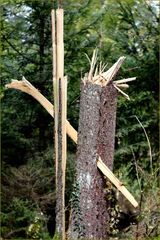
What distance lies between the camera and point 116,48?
631 cm

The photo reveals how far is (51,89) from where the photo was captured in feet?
19.0

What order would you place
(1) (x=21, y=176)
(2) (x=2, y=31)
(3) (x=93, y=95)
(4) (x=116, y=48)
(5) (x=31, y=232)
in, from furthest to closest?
(4) (x=116, y=48), (2) (x=2, y=31), (1) (x=21, y=176), (5) (x=31, y=232), (3) (x=93, y=95)

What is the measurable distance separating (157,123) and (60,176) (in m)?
2.75

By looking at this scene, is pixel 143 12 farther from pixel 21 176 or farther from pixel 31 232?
pixel 31 232

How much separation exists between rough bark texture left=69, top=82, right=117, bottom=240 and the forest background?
1.83 m

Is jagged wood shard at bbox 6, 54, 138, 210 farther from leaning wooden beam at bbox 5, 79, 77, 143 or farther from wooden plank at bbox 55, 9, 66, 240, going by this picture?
wooden plank at bbox 55, 9, 66, 240

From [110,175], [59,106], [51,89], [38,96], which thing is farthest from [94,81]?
[51,89]

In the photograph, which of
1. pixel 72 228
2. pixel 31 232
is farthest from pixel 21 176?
pixel 72 228

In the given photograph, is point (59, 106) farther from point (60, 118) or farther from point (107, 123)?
point (107, 123)

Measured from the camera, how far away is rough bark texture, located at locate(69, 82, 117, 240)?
352cm

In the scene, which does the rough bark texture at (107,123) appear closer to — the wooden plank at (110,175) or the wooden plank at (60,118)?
the wooden plank at (110,175)

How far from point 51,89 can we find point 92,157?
93.7 inches

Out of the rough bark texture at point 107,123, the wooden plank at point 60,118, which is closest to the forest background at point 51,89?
the wooden plank at point 60,118

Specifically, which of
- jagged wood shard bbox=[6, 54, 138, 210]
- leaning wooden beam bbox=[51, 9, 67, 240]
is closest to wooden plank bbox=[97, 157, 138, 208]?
jagged wood shard bbox=[6, 54, 138, 210]
